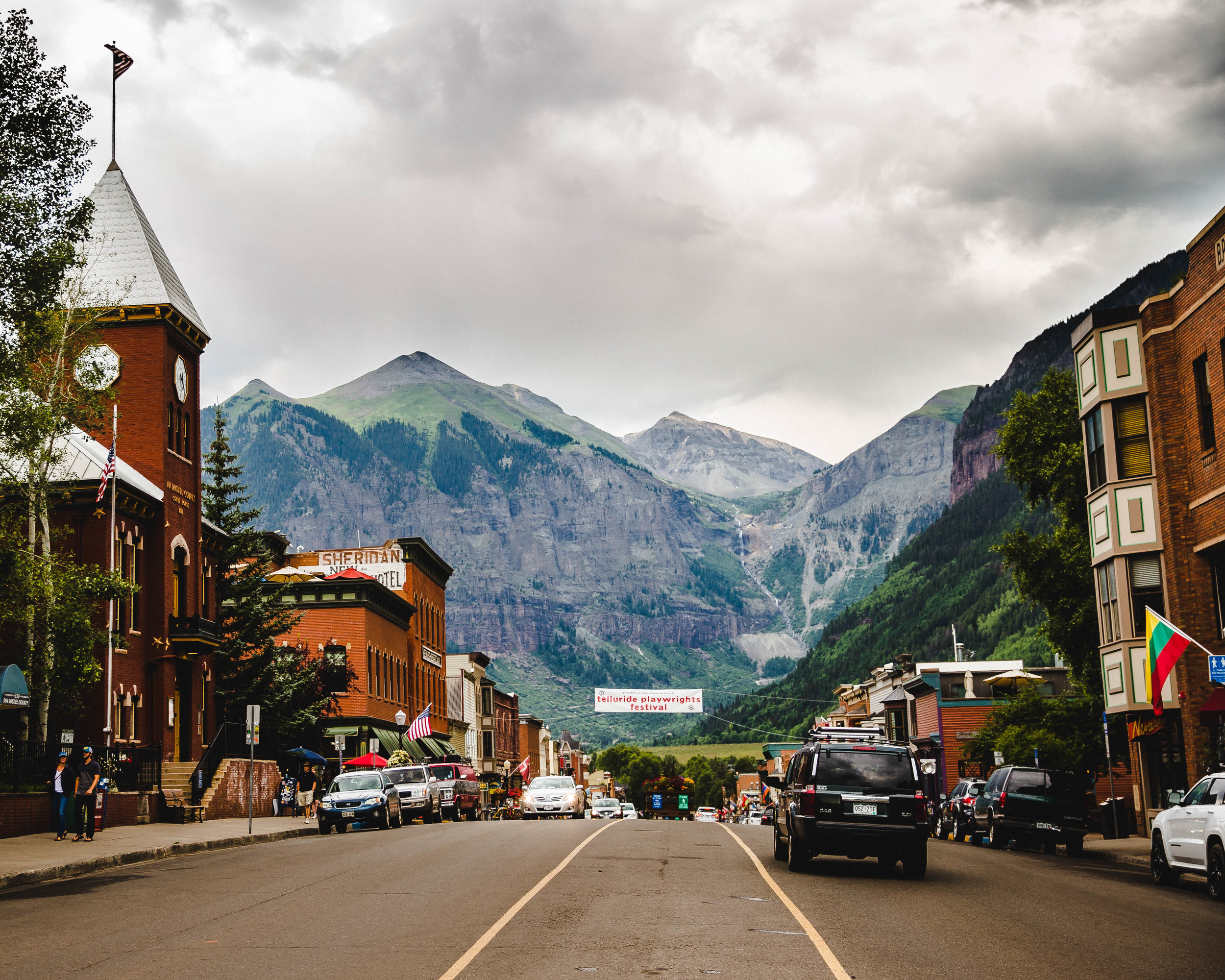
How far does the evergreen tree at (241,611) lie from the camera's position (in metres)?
52.4

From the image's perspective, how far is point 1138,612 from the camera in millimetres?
32281

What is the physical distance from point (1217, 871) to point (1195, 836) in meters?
0.93

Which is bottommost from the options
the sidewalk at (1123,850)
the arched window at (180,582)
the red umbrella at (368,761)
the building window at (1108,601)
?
the sidewalk at (1123,850)

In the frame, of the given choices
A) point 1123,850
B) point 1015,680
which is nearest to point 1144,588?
point 1123,850

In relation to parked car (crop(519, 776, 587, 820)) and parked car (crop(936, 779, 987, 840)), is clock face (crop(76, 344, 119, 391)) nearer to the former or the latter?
parked car (crop(519, 776, 587, 820))

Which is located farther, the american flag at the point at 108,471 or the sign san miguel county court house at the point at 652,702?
the sign san miguel county court house at the point at 652,702

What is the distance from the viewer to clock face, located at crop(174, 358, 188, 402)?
4362 cm

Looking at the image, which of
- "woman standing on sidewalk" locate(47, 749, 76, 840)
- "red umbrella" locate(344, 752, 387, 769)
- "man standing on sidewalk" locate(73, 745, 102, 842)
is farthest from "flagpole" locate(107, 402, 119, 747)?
"red umbrella" locate(344, 752, 387, 769)

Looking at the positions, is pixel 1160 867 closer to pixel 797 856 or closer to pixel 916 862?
pixel 916 862

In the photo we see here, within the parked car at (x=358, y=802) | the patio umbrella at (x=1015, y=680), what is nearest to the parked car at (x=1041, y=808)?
the parked car at (x=358, y=802)

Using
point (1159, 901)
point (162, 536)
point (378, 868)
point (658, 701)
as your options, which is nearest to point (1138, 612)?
point (1159, 901)

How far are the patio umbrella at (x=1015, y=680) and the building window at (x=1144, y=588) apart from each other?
15.7m

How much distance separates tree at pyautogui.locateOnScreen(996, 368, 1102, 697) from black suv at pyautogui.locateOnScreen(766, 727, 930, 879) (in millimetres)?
23943

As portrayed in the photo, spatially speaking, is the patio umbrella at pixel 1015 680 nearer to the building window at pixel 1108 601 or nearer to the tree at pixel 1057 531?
the tree at pixel 1057 531
